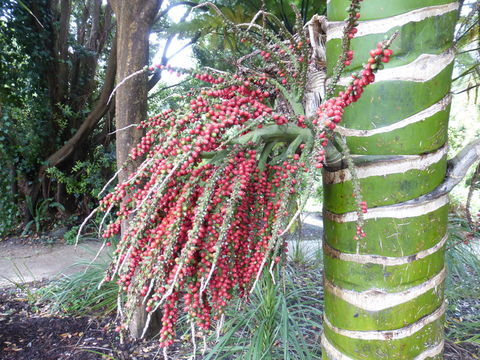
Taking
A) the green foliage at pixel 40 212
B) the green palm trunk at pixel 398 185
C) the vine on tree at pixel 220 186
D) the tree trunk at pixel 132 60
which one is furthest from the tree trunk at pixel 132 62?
the green foliage at pixel 40 212

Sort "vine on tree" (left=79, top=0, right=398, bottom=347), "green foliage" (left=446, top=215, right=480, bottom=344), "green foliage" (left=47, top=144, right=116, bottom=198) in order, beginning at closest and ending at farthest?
"vine on tree" (left=79, top=0, right=398, bottom=347)
"green foliage" (left=446, top=215, right=480, bottom=344)
"green foliage" (left=47, top=144, right=116, bottom=198)

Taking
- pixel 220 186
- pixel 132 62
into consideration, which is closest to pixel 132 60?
pixel 132 62

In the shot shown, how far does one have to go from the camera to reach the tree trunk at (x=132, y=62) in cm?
221

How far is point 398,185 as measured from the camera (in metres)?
0.86

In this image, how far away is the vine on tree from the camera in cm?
71

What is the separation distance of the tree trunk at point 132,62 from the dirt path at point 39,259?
2363mm

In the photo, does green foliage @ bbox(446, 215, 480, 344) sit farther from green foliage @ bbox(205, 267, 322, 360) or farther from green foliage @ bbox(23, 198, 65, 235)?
green foliage @ bbox(23, 198, 65, 235)

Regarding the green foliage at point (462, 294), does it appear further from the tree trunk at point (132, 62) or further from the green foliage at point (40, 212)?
the green foliage at point (40, 212)

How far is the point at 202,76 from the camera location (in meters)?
0.89

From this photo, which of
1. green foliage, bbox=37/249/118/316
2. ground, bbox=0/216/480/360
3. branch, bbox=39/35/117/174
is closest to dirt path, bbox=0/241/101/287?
ground, bbox=0/216/480/360

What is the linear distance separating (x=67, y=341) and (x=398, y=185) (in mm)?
2753

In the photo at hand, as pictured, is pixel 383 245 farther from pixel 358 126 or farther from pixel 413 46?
pixel 413 46

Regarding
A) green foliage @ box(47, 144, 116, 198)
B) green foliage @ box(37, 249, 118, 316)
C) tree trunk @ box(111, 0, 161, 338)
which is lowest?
green foliage @ box(37, 249, 118, 316)

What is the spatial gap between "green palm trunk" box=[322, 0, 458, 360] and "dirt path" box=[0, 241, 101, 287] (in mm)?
3881
